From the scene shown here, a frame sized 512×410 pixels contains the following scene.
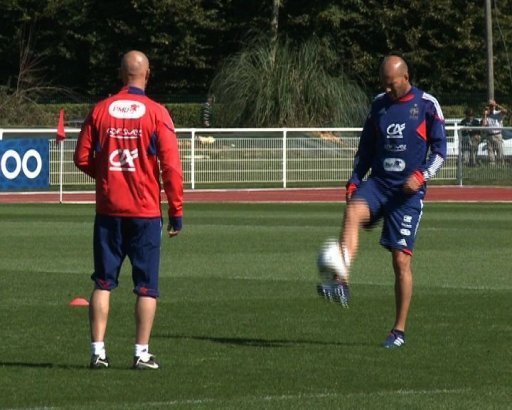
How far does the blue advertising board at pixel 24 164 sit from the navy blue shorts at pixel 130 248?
22511mm

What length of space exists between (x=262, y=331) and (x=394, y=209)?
1542 mm

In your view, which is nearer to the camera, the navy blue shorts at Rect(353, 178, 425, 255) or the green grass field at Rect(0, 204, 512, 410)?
the green grass field at Rect(0, 204, 512, 410)

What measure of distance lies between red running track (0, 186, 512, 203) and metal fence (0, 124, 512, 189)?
46 cm

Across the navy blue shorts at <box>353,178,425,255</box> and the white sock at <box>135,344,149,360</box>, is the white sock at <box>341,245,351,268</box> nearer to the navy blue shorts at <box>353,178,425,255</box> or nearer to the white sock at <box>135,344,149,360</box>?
the navy blue shorts at <box>353,178,425,255</box>

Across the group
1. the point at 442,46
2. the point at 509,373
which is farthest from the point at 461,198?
the point at 442,46

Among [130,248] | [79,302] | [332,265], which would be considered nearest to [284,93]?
[79,302]

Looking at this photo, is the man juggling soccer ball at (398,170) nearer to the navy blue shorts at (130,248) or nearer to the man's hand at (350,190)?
the man's hand at (350,190)

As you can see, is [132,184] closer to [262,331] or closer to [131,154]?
[131,154]

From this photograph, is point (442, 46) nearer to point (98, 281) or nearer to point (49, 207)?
point (49, 207)

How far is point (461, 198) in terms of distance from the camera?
33.4 metres

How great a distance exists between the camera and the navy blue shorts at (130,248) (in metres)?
9.66

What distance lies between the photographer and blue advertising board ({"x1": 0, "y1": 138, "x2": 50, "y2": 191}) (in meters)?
32.0

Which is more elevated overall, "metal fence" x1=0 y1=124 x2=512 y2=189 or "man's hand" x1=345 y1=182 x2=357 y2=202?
"man's hand" x1=345 y1=182 x2=357 y2=202

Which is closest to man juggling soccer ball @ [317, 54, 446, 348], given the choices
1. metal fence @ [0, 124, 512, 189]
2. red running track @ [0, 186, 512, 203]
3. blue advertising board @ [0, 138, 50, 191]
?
red running track @ [0, 186, 512, 203]
